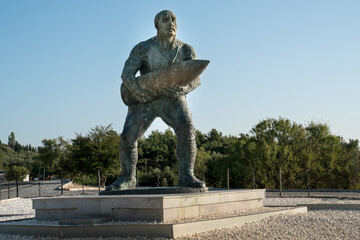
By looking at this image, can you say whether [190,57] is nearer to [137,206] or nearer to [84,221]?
[137,206]

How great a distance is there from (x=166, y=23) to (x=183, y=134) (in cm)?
214

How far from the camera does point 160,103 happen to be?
28.3 feet

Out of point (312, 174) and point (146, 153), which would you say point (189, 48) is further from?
point (146, 153)

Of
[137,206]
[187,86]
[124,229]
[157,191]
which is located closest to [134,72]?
[187,86]

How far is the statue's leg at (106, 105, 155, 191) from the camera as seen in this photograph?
28.1ft

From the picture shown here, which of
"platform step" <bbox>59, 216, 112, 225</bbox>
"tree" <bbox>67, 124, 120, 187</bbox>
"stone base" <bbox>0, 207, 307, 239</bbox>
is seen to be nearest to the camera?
"stone base" <bbox>0, 207, 307, 239</bbox>

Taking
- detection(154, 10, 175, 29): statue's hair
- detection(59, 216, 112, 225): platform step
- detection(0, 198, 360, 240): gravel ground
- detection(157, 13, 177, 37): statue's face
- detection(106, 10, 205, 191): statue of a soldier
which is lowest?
detection(0, 198, 360, 240): gravel ground

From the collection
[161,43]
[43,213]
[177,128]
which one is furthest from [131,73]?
[43,213]

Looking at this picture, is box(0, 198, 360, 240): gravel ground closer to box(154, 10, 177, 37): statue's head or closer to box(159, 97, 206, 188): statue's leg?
box(159, 97, 206, 188): statue's leg

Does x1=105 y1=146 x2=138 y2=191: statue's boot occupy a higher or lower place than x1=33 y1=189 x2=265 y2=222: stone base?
higher

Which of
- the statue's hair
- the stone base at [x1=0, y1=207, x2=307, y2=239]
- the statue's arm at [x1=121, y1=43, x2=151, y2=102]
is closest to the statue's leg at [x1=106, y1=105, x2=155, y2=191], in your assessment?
the statue's arm at [x1=121, y1=43, x2=151, y2=102]

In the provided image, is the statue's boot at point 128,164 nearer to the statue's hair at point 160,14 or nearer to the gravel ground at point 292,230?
the gravel ground at point 292,230

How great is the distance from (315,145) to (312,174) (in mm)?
1686

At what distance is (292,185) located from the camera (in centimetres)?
2519
